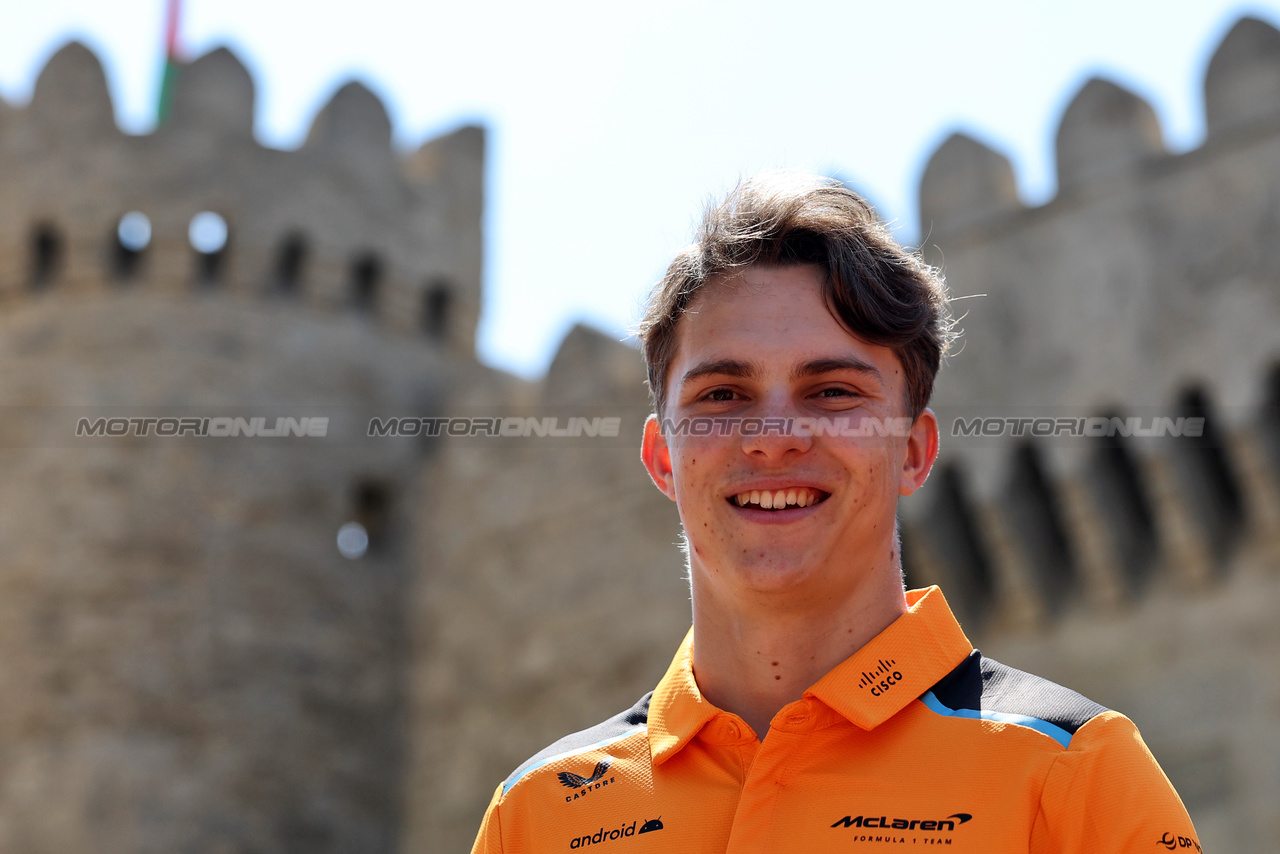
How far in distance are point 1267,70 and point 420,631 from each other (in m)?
7.47

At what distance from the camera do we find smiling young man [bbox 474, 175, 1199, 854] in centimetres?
143

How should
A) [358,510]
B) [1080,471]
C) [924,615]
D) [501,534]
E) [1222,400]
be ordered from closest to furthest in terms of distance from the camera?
1. [924,615]
2. [1222,400]
3. [1080,471]
4. [501,534]
5. [358,510]

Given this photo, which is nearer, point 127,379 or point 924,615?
point 924,615

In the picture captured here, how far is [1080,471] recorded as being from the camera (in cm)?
850

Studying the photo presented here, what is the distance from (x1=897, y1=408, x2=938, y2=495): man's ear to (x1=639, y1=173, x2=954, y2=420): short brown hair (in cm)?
3

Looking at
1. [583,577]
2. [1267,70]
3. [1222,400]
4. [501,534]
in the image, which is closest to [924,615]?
[1222,400]

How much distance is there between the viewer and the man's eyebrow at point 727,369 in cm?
158

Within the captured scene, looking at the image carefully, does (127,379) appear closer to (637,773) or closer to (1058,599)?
(1058,599)

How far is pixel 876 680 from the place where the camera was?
153cm
